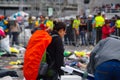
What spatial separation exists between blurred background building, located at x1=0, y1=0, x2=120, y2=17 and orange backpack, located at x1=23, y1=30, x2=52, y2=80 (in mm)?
64353

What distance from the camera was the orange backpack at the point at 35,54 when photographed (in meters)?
7.24

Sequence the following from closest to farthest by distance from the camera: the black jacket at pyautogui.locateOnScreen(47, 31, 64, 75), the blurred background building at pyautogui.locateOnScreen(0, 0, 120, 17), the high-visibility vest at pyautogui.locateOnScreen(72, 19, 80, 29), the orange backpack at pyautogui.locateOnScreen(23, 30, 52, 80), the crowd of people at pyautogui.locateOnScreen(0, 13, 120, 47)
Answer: the orange backpack at pyautogui.locateOnScreen(23, 30, 52, 80), the black jacket at pyautogui.locateOnScreen(47, 31, 64, 75), the crowd of people at pyautogui.locateOnScreen(0, 13, 120, 47), the high-visibility vest at pyautogui.locateOnScreen(72, 19, 80, 29), the blurred background building at pyautogui.locateOnScreen(0, 0, 120, 17)

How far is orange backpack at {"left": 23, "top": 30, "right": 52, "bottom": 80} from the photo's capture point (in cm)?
724

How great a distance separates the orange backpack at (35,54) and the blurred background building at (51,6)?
64.4 metres

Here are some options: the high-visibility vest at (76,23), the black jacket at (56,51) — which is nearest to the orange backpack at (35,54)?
the black jacket at (56,51)

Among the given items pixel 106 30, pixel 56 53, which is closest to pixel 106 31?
pixel 106 30

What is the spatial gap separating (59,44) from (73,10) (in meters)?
71.0

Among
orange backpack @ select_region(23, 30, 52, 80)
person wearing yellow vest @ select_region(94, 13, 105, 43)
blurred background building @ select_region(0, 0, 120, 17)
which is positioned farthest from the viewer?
blurred background building @ select_region(0, 0, 120, 17)

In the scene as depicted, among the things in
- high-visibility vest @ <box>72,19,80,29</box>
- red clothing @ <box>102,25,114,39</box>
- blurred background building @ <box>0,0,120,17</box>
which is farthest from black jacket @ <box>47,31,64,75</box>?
blurred background building @ <box>0,0,120,17</box>

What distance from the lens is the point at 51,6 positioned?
74.6m

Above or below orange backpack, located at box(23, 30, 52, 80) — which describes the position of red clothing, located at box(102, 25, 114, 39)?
below

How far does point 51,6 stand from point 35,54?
67.6 m

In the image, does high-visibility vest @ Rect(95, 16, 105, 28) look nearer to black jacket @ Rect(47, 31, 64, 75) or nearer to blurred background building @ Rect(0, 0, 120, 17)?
black jacket @ Rect(47, 31, 64, 75)

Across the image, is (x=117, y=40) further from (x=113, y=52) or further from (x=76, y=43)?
(x=76, y=43)
